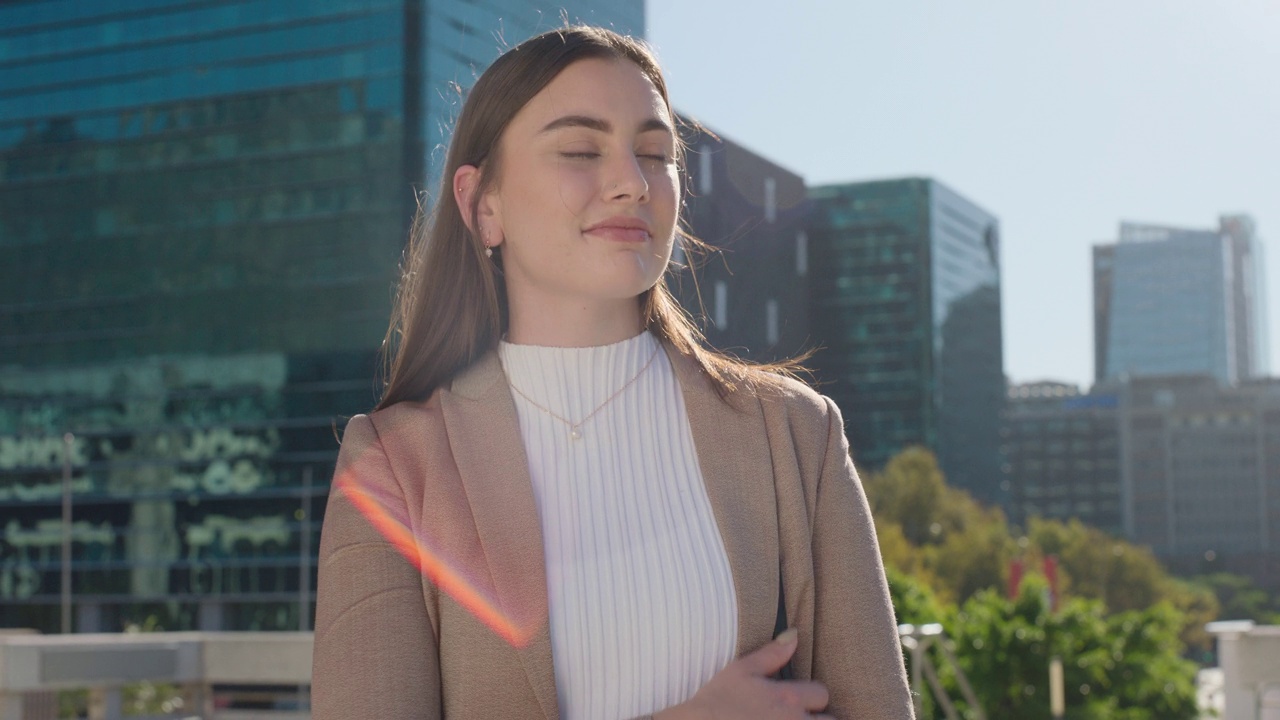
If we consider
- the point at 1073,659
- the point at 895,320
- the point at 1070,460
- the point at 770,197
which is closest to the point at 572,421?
the point at 1073,659

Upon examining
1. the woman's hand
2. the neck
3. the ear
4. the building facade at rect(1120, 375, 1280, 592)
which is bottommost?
the building facade at rect(1120, 375, 1280, 592)

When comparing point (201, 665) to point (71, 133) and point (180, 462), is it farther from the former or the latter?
point (71, 133)

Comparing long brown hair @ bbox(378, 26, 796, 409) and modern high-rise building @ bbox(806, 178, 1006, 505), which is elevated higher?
modern high-rise building @ bbox(806, 178, 1006, 505)

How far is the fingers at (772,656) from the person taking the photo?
183 cm

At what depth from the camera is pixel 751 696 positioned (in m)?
1.80

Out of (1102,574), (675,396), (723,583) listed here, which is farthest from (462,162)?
(1102,574)

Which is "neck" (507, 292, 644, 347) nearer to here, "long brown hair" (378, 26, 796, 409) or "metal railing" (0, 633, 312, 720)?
"long brown hair" (378, 26, 796, 409)

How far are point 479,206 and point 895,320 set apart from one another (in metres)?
102

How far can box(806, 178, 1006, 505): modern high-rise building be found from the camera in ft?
327

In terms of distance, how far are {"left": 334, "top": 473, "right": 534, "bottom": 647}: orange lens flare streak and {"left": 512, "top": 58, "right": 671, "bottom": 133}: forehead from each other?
524 millimetres

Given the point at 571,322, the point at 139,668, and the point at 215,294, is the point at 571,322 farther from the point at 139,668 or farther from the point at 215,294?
the point at 215,294

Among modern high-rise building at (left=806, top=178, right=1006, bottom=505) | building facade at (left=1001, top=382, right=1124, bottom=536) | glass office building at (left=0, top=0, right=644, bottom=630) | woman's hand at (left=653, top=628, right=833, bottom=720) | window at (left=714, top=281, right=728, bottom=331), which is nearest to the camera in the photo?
woman's hand at (left=653, top=628, right=833, bottom=720)

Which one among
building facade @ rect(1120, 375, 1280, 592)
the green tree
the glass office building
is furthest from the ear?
→ building facade @ rect(1120, 375, 1280, 592)

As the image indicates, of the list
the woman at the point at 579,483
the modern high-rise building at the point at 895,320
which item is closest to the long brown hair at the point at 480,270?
the woman at the point at 579,483
